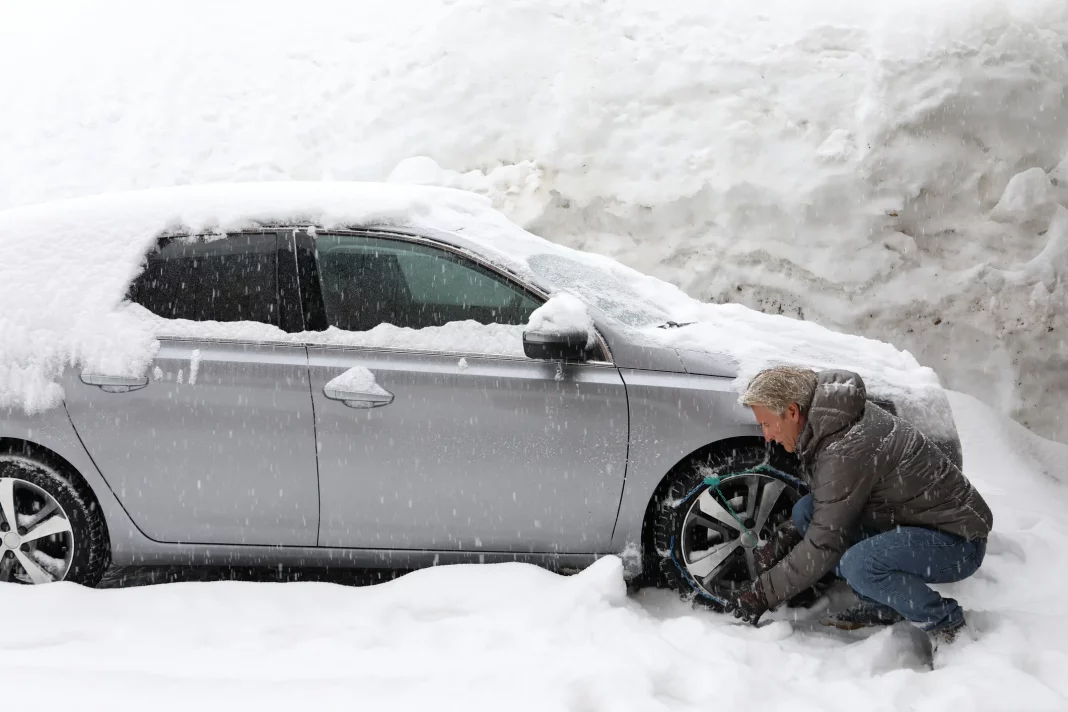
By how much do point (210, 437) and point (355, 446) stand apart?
54 cm

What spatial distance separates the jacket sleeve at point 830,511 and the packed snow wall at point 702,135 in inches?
181

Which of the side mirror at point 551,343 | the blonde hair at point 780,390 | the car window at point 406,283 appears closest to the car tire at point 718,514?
the blonde hair at point 780,390

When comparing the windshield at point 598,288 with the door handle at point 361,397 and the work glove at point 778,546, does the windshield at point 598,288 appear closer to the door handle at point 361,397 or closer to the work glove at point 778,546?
the door handle at point 361,397

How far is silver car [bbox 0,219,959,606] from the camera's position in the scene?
333 centimetres

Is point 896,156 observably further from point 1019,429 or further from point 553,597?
point 553,597

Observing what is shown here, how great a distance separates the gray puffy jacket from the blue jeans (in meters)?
0.05

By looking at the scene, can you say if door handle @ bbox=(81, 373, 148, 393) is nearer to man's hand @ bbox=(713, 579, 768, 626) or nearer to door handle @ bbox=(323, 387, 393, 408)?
door handle @ bbox=(323, 387, 393, 408)

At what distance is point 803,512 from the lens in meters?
3.38

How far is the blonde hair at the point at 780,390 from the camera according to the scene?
3.00 metres

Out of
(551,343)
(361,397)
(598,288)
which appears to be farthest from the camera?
(598,288)

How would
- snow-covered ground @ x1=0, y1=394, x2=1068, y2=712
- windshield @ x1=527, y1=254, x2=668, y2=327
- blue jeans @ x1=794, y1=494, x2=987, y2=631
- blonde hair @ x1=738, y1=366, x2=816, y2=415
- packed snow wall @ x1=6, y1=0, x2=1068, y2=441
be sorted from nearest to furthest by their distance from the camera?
snow-covered ground @ x1=0, y1=394, x2=1068, y2=712
blonde hair @ x1=738, y1=366, x2=816, y2=415
blue jeans @ x1=794, y1=494, x2=987, y2=631
windshield @ x1=527, y1=254, x2=668, y2=327
packed snow wall @ x1=6, y1=0, x2=1068, y2=441

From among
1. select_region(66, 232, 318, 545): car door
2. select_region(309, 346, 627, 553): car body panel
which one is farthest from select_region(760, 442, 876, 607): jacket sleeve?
select_region(66, 232, 318, 545): car door

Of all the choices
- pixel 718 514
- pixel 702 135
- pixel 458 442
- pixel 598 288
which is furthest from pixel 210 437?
pixel 702 135

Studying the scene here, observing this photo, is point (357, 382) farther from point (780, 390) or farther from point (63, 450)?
point (780, 390)
